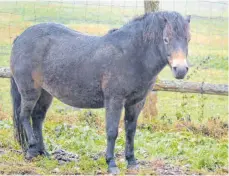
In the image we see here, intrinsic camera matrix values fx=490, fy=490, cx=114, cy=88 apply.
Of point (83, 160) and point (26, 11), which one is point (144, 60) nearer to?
point (83, 160)

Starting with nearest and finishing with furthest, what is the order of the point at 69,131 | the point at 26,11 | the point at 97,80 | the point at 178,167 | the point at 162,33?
the point at 162,33 < the point at 97,80 < the point at 178,167 < the point at 69,131 < the point at 26,11

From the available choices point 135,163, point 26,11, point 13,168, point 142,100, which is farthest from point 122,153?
point 26,11

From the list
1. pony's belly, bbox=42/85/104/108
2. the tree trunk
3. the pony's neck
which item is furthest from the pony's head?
the tree trunk

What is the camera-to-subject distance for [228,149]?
692cm

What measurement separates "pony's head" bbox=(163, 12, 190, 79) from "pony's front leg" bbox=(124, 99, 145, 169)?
2.83 ft

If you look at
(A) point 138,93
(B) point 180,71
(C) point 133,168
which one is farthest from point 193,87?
(B) point 180,71

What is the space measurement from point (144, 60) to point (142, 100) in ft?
1.71

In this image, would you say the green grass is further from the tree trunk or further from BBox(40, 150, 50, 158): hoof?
the tree trunk

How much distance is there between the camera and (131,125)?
19.7 feet

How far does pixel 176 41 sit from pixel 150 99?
3635 millimetres

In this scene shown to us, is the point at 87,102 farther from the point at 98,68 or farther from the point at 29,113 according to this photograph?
the point at 29,113

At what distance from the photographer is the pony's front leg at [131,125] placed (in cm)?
594

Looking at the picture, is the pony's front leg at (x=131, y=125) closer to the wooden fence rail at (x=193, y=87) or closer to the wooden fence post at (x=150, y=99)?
the wooden fence rail at (x=193, y=87)

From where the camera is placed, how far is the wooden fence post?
8.69 meters
